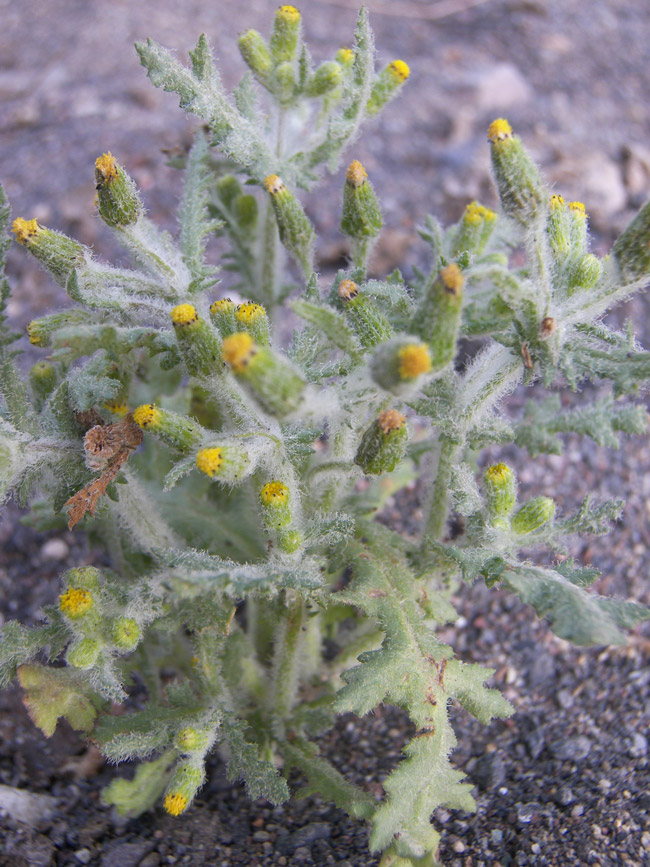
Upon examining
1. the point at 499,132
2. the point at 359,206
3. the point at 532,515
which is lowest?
the point at 532,515

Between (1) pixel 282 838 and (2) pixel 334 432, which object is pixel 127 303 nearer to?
(2) pixel 334 432

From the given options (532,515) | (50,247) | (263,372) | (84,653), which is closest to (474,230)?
(532,515)

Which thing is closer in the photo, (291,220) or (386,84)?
(291,220)

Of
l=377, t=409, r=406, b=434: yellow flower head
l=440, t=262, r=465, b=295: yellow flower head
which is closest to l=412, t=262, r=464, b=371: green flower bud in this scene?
l=440, t=262, r=465, b=295: yellow flower head

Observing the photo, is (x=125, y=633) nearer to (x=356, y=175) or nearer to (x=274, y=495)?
(x=274, y=495)

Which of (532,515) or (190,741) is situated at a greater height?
(532,515)

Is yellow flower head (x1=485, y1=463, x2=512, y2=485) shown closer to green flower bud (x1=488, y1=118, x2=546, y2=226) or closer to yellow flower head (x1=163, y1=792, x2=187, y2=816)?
green flower bud (x1=488, y1=118, x2=546, y2=226)

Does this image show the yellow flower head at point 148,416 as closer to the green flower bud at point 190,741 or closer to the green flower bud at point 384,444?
the green flower bud at point 384,444
